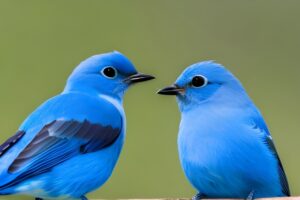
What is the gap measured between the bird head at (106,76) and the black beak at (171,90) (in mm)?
99

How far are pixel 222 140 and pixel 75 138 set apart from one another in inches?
25.5

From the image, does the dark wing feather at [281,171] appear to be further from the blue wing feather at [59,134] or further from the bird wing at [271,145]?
the blue wing feather at [59,134]

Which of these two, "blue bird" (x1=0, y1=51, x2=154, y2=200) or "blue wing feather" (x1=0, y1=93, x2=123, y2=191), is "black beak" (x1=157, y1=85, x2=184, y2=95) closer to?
"blue bird" (x1=0, y1=51, x2=154, y2=200)

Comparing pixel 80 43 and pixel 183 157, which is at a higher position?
pixel 80 43

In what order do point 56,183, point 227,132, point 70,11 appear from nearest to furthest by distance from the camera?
point 56,183 → point 227,132 → point 70,11

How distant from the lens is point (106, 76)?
456 cm

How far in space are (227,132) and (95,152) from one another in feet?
1.98

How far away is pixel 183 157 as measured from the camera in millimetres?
4461

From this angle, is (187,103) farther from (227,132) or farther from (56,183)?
(56,183)

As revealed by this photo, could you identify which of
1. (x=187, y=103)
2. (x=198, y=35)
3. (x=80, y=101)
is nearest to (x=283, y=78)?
(x=198, y=35)

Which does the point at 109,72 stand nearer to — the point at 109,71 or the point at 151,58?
the point at 109,71

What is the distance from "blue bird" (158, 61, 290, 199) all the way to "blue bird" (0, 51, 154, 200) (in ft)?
0.76

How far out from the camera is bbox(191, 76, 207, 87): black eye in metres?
4.55

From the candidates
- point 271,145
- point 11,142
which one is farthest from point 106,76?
point 271,145
